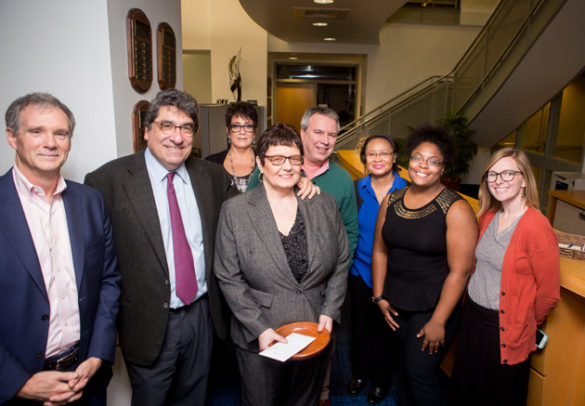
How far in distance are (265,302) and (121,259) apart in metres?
0.69

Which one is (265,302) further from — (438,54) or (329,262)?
(438,54)

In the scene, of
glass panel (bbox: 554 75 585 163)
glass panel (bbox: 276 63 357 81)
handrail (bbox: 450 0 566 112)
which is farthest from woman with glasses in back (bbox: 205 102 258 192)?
glass panel (bbox: 276 63 357 81)

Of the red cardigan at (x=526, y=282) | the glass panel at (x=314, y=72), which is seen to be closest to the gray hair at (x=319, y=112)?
the red cardigan at (x=526, y=282)

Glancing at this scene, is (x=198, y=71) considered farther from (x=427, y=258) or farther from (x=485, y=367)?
(x=485, y=367)

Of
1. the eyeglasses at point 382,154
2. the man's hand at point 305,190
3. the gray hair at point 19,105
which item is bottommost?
the man's hand at point 305,190

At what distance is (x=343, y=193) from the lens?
244cm

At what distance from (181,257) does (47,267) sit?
0.55 m

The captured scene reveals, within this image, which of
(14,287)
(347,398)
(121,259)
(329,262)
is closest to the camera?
(14,287)

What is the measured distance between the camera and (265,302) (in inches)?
74.1

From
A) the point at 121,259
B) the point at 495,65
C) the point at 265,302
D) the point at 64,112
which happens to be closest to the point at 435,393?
the point at 265,302

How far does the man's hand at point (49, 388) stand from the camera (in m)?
1.45

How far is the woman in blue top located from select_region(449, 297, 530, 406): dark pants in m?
0.59

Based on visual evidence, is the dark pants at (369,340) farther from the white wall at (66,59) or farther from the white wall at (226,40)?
the white wall at (226,40)

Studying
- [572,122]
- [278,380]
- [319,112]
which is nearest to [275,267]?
[278,380]
